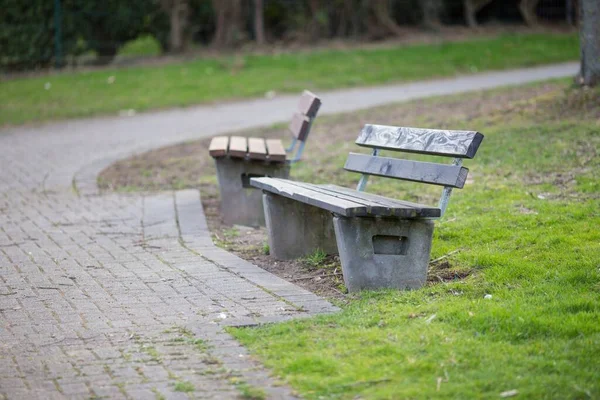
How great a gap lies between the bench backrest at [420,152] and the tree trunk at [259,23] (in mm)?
16023

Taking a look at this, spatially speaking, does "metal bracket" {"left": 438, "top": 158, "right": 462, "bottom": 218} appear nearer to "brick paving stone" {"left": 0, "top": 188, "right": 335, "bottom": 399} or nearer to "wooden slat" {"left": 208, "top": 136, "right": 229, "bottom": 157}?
"brick paving stone" {"left": 0, "top": 188, "right": 335, "bottom": 399}

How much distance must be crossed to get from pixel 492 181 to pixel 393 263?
10.0 feet

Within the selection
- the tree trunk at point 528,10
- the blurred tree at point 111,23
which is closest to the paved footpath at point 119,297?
the blurred tree at point 111,23

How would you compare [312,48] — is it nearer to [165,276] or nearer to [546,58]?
[546,58]

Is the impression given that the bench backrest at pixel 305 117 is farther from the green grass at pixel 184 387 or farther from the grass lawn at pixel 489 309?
the green grass at pixel 184 387

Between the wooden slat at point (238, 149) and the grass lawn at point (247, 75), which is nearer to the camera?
the wooden slat at point (238, 149)

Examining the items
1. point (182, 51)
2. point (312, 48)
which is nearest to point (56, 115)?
point (182, 51)

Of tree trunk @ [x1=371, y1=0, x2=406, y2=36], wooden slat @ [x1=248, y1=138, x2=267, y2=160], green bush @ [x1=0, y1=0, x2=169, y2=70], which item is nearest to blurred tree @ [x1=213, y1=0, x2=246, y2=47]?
green bush @ [x1=0, y1=0, x2=169, y2=70]

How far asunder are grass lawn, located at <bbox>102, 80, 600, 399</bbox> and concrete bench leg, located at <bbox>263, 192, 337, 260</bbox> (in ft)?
2.60

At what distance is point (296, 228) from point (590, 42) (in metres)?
5.63

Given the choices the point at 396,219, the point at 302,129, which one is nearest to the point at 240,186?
the point at 302,129

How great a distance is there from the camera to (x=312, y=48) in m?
21.8

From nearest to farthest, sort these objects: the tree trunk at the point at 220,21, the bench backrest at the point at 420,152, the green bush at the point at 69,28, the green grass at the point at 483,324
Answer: the green grass at the point at 483,324 → the bench backrest at the point at 420,152 → the green bush at the point at 69,28 → the tree trunk at the point at 220,21

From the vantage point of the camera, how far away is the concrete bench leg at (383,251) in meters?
5.42
